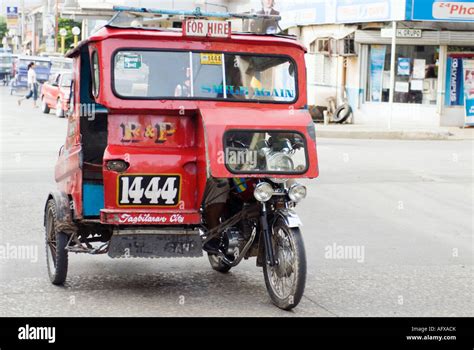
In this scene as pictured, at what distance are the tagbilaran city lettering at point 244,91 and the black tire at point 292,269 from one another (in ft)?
3.91

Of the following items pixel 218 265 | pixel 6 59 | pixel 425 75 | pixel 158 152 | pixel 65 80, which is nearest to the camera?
pixel 158 152

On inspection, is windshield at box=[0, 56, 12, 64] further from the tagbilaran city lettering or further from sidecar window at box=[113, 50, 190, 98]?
the tagbilaran city lettering

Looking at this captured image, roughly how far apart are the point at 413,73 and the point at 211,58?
2130 cm

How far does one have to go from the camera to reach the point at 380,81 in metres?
28.9

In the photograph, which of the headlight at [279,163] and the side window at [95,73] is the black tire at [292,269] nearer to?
the headlight at [279,163]

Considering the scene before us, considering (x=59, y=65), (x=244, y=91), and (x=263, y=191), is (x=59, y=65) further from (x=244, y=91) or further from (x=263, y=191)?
(x=263, y=191)

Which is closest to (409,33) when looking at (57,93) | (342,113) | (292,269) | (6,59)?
(342,113)

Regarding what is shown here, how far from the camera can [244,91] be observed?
7.53m

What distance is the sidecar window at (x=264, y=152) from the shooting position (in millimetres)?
6848

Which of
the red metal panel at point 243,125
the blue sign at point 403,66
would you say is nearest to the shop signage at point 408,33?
the blue sign at point 403,66

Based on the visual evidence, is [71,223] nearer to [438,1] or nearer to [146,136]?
[146,136]

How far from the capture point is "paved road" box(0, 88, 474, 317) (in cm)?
708
